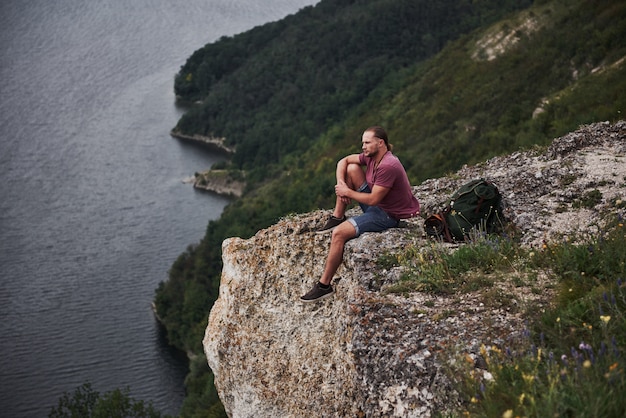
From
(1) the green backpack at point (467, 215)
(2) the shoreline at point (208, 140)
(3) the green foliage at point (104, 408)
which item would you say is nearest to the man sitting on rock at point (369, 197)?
(1) the green backpack at point (467, 215)

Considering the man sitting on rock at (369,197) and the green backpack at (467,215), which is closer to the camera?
the man sitting on rock at (369,197)

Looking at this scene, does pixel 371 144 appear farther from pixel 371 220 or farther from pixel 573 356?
pixel 573 356

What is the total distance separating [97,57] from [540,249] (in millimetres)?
157484

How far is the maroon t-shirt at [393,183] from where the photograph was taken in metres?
8.85

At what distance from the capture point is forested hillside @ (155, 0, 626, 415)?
3984cm

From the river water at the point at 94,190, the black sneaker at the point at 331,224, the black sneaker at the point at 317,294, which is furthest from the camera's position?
the river water at the point at 94,190

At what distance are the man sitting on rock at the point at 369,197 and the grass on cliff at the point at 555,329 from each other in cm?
73

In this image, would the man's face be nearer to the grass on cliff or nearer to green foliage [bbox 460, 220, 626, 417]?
the grass on cliff

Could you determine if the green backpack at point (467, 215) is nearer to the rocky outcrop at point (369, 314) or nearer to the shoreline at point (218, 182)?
the rocky outcrop at point (369, 314)

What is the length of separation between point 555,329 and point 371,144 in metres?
3.83

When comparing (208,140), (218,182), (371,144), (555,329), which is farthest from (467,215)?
(208,140)

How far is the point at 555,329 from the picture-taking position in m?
5.92

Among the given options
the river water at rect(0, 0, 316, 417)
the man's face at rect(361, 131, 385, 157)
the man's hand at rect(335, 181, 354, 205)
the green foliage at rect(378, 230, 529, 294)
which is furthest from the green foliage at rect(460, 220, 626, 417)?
the river water at rect(0, 0, 316, 417)

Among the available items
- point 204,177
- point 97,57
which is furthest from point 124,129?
point 97,57
